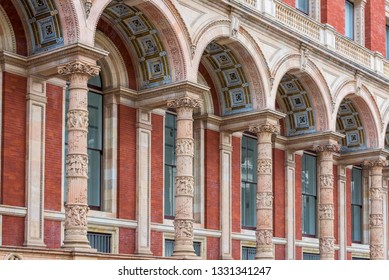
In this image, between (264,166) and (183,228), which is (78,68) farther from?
(264,166)

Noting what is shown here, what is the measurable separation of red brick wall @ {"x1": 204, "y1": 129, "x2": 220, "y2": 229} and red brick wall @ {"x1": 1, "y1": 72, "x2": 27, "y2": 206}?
6997 mm

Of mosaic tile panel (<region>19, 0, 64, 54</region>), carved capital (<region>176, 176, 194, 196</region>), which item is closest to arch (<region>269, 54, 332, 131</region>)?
carved capital (<region>176, 176, 194, 196</region>)

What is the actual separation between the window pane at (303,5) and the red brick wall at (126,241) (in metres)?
10.3

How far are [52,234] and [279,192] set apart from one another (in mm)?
10175

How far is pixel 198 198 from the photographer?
79.1ft

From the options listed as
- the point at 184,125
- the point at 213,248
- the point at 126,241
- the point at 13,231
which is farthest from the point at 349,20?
the point at 13,231

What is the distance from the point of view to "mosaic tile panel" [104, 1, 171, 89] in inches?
811

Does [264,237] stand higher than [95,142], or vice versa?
[95,142]

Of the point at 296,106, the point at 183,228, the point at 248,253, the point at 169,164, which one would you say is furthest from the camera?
the point at 296,106

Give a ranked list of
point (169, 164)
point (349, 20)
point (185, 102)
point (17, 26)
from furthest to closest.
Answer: point (349, 20) < point (169, 164) < point (185, 102) < point (17, 26)

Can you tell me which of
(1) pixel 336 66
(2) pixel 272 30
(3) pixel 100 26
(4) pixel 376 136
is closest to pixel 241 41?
(2) pixel 272 30

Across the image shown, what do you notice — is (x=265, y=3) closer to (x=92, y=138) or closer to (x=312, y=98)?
(x=312, y=98)

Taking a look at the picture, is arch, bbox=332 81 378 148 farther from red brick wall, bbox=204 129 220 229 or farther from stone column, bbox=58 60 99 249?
stone column, bbox=58 60 99 249

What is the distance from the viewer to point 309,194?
29.2 metres
